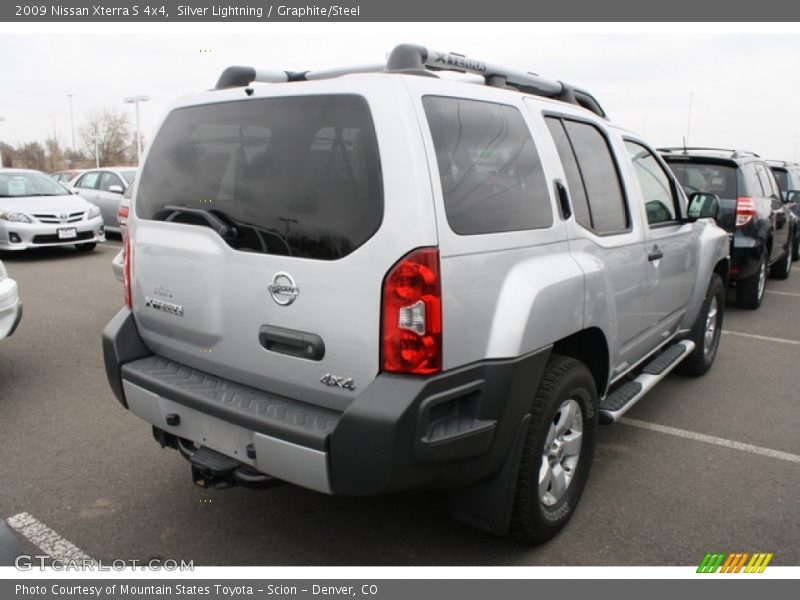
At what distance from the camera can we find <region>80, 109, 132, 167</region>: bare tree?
56.9 meters

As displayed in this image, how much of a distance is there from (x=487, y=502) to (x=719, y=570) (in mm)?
1088

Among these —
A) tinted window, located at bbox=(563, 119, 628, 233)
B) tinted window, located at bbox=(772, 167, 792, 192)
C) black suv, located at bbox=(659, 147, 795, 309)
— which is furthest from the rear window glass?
tinted window, located at bbox=(772, 167, 792, 192)

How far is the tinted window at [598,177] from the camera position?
3.25m

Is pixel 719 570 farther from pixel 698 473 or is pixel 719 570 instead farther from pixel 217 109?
pixel 217 109

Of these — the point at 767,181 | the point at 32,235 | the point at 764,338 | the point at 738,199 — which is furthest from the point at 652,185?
the point at 32,235

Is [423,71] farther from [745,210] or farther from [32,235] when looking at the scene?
[32,235]

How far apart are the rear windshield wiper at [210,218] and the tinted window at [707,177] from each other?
6064 millimetres

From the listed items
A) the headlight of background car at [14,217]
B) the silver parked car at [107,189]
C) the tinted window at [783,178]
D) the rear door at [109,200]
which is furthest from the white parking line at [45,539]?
the tinted window at [783,178]

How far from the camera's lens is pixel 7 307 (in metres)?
4.70

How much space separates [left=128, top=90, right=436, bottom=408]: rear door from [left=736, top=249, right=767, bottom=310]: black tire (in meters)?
6.87

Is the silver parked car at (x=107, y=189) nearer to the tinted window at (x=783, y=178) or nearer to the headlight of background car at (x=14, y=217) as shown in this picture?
the headlight of background car at (x=14, y=217)

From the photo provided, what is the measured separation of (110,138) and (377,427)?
62.4 metres

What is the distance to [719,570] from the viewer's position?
9.12 ft

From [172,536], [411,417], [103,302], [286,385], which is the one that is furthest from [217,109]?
[103,302]
